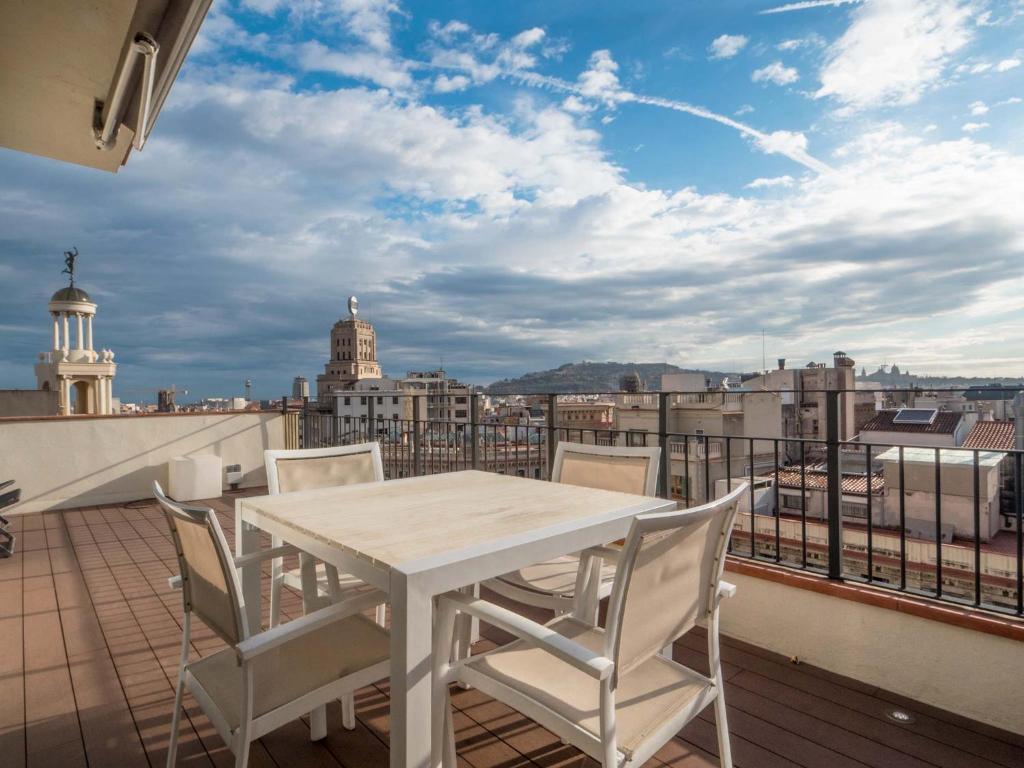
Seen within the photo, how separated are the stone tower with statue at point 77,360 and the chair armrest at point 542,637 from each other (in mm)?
14663


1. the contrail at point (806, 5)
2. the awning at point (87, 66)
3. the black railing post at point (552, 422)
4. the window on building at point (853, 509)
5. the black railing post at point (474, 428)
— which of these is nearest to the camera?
the awning at point (87, 66)

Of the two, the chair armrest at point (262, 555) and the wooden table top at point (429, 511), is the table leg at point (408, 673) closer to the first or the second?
the wooden table top at point (429, 511)

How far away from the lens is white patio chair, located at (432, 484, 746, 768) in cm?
114

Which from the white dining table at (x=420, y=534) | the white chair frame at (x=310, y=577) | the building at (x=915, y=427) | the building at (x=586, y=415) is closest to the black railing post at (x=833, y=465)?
the building at (x=915, y=427)

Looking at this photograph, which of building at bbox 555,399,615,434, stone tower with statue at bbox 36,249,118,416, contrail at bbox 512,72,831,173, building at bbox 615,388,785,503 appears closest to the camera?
building at bbox 615,388,785,503

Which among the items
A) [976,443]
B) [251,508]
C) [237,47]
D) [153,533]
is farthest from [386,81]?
[976,443]

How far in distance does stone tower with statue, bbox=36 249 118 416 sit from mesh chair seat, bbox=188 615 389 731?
46.4 feet

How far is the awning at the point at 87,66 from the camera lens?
195cm

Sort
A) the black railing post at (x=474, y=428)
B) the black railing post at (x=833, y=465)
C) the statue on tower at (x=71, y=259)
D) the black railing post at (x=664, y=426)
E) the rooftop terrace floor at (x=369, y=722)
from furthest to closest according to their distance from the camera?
the statue on tower at (x=71, y=259) → the black railing post at (x=474, y=428) → the black railing post at (x=664, y=426) → the black railing post at (x=833, y=465) → the rooftop terrace floor at (x=369, y=722)

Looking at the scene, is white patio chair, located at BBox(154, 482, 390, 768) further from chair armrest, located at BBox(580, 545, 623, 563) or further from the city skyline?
the city skyline

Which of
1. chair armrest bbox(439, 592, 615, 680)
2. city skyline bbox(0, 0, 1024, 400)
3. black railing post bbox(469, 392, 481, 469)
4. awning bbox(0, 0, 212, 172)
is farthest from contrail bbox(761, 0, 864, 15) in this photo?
chair armrest bbox(439, 592, 615, 680)

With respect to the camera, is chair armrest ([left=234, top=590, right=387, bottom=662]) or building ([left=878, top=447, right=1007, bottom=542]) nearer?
chair armrest ([left=234, top=590, right=387, bottom=662])

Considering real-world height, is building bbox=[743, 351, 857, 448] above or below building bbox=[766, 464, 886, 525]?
above

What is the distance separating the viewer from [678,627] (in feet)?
4.59
